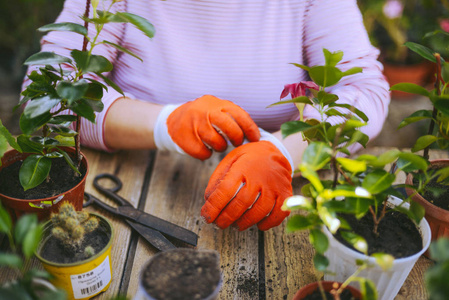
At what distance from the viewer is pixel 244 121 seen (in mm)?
966

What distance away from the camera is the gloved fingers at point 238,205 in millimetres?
813

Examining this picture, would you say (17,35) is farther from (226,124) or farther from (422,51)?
(422,51)

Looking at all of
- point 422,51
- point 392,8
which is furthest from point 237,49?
point 392,8

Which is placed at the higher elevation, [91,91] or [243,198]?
[91,91]

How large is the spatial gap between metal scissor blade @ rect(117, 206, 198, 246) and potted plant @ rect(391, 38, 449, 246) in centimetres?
43

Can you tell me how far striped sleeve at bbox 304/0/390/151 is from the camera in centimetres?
111

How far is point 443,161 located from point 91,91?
0.74m

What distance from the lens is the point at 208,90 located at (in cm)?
120

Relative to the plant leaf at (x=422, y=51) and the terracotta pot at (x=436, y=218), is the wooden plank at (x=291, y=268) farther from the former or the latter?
the plant leaf at (x=422, y=51)

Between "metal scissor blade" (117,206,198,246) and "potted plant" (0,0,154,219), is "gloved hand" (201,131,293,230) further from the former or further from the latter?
"potted plant" (0,0,154,219)

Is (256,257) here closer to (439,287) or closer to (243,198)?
(243,198)

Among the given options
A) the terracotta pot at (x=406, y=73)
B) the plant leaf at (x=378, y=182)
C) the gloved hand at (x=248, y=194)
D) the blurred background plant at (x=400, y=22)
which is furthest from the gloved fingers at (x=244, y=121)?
the terracotta pot at (x=406, y=73)

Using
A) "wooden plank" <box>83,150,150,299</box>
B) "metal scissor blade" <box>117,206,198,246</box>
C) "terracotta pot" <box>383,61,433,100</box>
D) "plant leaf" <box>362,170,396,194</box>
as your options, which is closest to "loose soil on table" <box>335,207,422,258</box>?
"plant leaf" <box>362,170,396,194</box>

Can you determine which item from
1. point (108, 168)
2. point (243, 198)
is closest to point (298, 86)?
point (243, 198)
